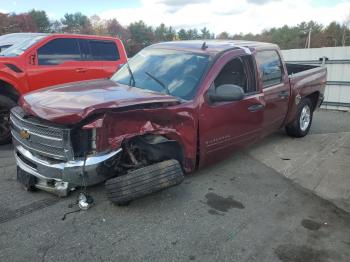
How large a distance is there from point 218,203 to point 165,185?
2.57ft

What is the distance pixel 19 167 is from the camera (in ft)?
13.8

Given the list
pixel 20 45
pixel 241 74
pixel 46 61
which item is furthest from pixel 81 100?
pixel 20 45

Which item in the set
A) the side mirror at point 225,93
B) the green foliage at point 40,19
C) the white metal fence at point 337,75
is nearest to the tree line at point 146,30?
the green foliage at point 40,19

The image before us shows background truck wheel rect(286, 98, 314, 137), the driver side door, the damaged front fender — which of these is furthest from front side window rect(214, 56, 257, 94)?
background truck wheel rect(286, 98, 314, 137)

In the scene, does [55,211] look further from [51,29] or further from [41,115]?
[51,29]

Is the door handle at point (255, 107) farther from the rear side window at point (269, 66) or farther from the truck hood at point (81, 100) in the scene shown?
the truck hood at point (81, 100)

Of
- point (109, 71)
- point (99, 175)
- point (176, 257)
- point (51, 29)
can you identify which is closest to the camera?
point (176, 257)

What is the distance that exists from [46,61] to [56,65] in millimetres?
212

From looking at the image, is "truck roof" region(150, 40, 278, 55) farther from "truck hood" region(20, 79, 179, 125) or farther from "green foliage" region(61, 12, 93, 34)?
"green foliage" region(61, 12, 93, 34)

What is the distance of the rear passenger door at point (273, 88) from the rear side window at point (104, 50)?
382 centimetres

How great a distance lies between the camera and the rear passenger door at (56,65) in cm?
682

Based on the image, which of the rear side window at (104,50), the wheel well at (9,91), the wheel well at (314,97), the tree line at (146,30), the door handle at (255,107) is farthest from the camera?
the tree line at (146,30)

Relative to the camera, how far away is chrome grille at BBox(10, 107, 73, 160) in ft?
11.8

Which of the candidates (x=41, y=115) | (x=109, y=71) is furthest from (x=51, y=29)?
(x=41, y=115)
